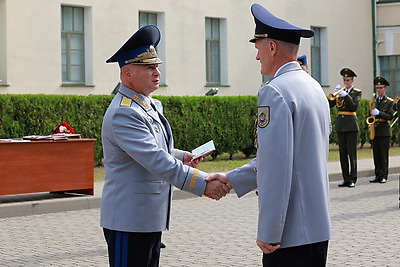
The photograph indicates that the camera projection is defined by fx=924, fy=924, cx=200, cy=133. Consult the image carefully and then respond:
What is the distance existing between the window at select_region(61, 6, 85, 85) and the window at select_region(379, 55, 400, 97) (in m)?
12.9

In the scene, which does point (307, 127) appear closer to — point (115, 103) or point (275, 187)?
point (275, 187)

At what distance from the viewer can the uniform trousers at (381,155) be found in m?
17.4

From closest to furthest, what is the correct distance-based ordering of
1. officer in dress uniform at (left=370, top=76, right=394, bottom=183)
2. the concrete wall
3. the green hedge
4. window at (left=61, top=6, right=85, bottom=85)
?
1. officer in dress uniform at (left=370, top=76, right=394, bottom=183)
2. the green hedge
3. the concrete wall
4. window at (left=61, top=6, right=85, bottom=85)

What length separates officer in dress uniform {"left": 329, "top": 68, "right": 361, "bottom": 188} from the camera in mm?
16594

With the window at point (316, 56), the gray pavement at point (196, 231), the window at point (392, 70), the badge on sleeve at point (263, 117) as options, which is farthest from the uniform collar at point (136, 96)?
the window at point (392, 70)

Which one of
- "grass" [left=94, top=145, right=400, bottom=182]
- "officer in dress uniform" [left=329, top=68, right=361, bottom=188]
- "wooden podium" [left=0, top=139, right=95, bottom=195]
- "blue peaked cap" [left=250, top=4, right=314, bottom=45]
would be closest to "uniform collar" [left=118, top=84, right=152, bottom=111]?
"blue peaked cap" [left=250, top=4, right=314, bottom=45]

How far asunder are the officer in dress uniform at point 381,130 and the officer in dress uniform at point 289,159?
42.7 ft

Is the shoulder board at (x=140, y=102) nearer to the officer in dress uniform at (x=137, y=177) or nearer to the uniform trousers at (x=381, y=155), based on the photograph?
the officer in dress uniform at (x=137, y=177)

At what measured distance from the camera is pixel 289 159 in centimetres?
433

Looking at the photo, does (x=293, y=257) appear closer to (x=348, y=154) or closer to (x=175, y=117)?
(x=348, y=154)

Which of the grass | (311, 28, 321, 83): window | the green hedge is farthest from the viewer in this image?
(311, 28, 321, 83): window

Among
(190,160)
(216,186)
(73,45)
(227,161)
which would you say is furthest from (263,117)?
(73,45)

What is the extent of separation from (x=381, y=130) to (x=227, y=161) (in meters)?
5.75

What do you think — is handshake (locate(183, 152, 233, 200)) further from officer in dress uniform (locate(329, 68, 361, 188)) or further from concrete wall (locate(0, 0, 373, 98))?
concrete wall (locate(0, 0, 373, 98))
